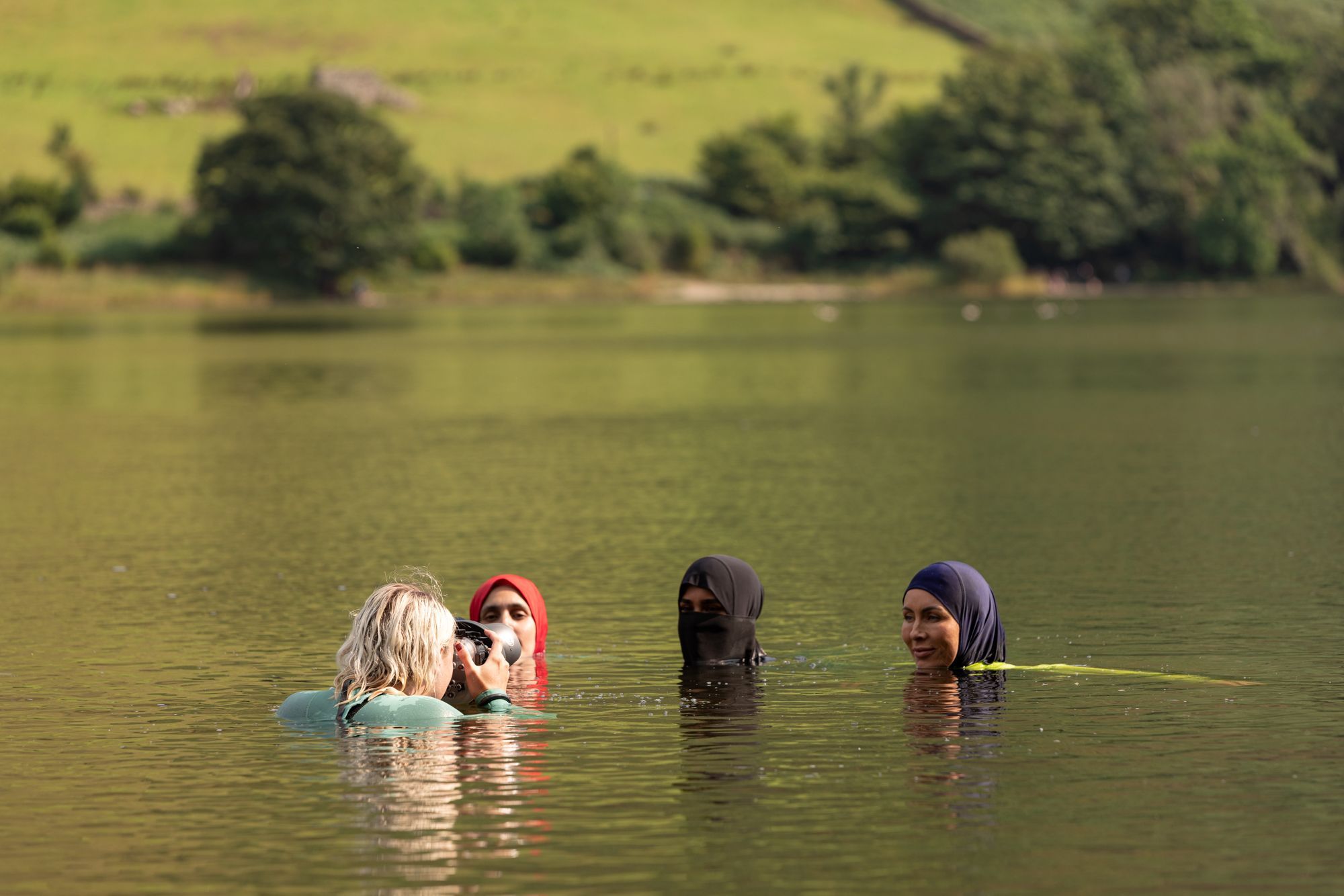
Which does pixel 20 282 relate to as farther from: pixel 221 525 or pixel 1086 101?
pixel 221 525

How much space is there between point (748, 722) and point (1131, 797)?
3.34m

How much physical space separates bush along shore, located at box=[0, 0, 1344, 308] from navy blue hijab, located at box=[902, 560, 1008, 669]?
4927 inches

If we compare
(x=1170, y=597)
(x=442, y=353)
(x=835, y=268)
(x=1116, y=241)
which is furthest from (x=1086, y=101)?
(x=1170, y=597)

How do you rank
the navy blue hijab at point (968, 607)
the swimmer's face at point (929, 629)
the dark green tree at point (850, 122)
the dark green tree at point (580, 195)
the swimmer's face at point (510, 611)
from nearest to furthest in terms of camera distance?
Answer: the navy blue hijab at point (968, 607) → the swimmer's face at point (929, 629) → the swimmer's face at point (510, 611) → the dark green tree at point (580, 195) → the dark green tree at point (850, 122)

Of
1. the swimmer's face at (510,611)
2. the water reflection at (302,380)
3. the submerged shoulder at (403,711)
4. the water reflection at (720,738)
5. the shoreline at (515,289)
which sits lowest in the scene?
the water reflection at (720,738)

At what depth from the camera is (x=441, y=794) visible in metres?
12.9

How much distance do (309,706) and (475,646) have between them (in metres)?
1.35

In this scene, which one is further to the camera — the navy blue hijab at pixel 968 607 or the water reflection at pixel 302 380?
the water reflection at pixel 302 380

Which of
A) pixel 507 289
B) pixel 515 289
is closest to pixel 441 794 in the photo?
pixel 507 289

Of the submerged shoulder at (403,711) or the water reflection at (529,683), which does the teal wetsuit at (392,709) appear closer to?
the submerged shoulder at (403,711)

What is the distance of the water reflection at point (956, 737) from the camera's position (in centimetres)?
1267

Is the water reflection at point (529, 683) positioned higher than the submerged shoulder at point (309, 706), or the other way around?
the submerged shoulder at point (309, 706)

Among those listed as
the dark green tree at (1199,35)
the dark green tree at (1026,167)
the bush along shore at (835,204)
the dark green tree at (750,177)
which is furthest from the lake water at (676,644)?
the dark green tree at (1199,35)

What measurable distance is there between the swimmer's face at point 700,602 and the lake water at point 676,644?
57 cm
